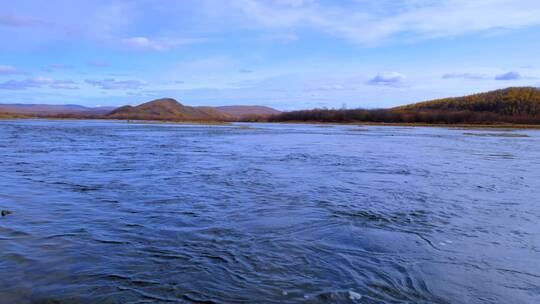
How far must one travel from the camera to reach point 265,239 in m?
6.28

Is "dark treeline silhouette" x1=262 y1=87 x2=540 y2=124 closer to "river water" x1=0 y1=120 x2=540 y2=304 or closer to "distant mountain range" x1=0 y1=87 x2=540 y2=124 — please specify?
"distant mountain range" x1=0 y1=87 x2=540 y2=124

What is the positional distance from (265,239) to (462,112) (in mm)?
93823

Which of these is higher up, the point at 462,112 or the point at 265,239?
the point at 462,112

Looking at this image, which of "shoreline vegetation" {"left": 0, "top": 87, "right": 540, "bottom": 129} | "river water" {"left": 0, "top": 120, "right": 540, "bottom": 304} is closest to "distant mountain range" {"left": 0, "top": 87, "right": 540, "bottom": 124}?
"shoreline vegetation" {"left": 0, "top": 87, "right": 540, "bottom": 129}

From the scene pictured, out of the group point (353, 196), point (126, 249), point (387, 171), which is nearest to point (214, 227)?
point (126, 249)

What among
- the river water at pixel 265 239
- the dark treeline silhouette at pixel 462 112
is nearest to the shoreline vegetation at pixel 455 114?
the dark treeline silhouette at pixel 462 112

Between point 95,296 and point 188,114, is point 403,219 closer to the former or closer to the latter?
point 95,296

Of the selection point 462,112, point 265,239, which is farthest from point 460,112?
point 265,239

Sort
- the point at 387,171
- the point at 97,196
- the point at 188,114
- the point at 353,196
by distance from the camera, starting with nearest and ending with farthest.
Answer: the point at 97,196 < the point at 353,196 < the point at 387,171 < the point at 188,114

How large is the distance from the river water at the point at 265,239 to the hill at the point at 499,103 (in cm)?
9118

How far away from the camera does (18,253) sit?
5.39 m

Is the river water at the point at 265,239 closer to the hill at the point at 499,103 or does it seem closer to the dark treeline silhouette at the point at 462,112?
the dark treeline silhouette at the point at 462,112

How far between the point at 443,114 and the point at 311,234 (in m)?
91.0

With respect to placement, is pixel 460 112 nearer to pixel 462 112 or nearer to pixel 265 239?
pixel 462 112
